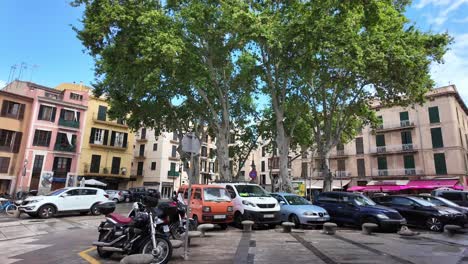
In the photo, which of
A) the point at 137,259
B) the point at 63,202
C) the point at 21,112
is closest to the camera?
the point at 137,259

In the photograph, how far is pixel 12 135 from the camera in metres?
32.8

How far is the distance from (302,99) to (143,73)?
1117 centimetres

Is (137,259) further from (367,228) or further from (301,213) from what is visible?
(367,228)

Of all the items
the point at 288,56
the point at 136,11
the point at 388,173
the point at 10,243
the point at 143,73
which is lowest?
the point at 10,243

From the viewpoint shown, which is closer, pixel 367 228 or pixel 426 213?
pixel 367 228

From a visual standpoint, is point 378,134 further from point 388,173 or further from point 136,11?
point 136,11

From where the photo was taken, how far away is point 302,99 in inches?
907

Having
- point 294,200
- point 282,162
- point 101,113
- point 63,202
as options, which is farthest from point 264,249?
point 101,113

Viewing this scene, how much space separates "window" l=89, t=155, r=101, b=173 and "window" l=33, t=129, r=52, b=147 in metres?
5.97

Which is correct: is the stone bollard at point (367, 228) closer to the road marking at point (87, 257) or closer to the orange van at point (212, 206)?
the orange van at point (212, 206)

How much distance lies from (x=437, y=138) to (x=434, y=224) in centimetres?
2726

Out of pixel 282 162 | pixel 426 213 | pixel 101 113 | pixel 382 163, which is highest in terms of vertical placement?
pixel 101 113

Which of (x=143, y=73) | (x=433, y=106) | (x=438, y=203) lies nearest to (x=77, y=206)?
(x=143, y=73)

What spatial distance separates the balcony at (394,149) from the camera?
38344 mm
